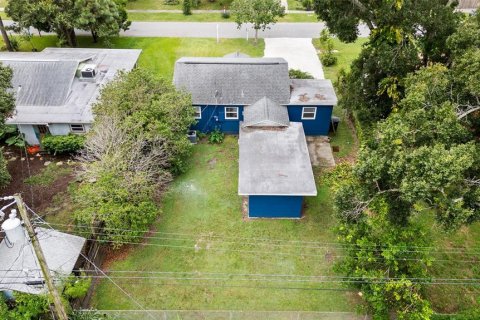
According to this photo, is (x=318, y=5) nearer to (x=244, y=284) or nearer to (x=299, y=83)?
(x=299, y=83)

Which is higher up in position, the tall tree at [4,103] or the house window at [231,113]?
the tall tree at [4,103]

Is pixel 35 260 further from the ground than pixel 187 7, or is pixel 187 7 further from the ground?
pixel 187 7

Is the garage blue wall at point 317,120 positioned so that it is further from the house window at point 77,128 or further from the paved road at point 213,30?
the paved road at point 213,30

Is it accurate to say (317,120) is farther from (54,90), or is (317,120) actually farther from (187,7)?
(187,7)

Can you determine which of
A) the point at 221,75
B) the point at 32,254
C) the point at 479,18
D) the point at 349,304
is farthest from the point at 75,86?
the point at 479,18

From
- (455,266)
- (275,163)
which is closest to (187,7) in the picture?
(275,163)

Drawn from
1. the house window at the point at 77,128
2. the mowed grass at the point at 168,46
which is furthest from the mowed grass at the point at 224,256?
the mowed grass at the point at 168,46

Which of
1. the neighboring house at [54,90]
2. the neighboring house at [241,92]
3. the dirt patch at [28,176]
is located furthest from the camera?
the neighboring house at [241,92]
